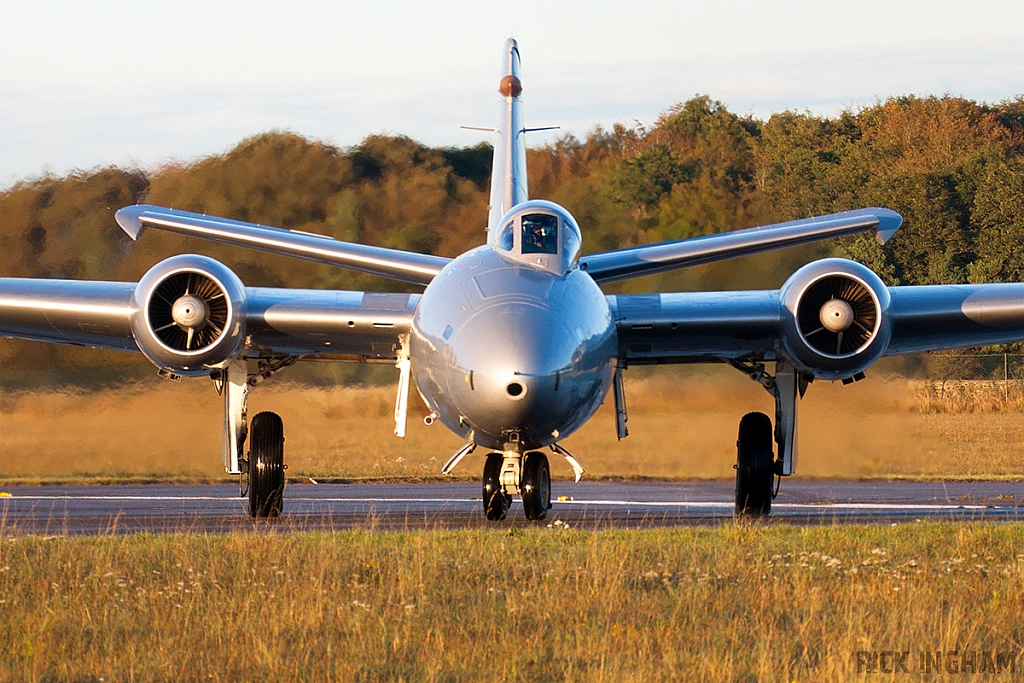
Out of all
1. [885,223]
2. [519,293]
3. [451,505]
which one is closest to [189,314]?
[519,293]

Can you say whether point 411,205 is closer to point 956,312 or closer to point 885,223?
point 885,223

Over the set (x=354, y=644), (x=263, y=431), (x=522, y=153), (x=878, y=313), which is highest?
(x=522, y=153)

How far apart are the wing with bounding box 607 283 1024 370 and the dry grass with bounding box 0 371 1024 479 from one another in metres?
4.37

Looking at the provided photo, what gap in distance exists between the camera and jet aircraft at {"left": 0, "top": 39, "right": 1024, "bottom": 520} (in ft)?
41.4

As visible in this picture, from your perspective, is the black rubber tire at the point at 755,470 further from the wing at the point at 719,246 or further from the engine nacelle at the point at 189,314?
the engine nacelle at the point at 189,314

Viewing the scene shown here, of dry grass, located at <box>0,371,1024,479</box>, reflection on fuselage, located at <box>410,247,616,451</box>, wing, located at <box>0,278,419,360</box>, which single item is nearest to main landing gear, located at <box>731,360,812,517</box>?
reflection on fuselage, located at <box>410,247,616,451</box>

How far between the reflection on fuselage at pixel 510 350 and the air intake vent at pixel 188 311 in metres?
2.36

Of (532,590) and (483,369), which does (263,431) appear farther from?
(532,590)

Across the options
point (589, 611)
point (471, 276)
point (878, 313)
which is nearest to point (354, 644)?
point (589, 611)

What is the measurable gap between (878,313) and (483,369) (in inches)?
179

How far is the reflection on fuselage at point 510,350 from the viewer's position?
11258mm

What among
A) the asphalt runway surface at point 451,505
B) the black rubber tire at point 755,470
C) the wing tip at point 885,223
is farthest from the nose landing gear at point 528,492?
the wing tip at point 885,223

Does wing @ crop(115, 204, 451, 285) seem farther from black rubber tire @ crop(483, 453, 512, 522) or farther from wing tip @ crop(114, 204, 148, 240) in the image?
black rubber tire @ crop(483, 453, 512, 522)

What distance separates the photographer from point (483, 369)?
1131cm
